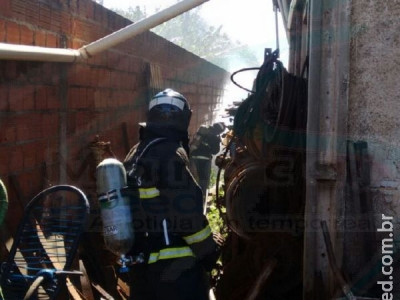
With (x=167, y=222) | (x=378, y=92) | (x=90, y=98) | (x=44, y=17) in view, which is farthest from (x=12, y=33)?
(x=378, y=92)

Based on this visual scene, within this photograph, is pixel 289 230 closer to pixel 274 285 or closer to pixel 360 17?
pixel 274 285

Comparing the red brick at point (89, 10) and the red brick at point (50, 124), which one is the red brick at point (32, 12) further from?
the red brick at point (89, 10)

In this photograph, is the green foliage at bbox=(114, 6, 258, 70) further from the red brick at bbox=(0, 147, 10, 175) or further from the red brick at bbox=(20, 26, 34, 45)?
the red brick at bbox=(0, 147, 10, 175)

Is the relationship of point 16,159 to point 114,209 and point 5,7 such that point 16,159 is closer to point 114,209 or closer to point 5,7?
point 114,209

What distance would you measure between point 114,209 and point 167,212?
33cm

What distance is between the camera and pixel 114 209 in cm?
280

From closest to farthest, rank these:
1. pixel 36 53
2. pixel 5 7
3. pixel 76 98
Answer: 1. pixel 5 7
2. pixel 36 53
3. pixel 76 98

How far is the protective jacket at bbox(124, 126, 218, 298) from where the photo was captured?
2.95 meters

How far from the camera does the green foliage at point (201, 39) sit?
3091 centimetres

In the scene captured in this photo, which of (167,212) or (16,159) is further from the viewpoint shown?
(16,159)

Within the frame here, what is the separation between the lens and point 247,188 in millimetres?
3951

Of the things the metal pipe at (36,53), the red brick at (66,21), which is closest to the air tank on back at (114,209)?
the metal pipe at (36,53)

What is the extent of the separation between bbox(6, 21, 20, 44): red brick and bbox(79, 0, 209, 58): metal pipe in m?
0.77

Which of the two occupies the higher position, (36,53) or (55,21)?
(55,21)
